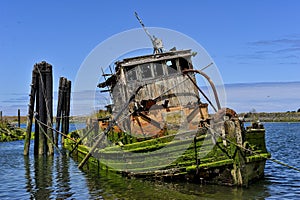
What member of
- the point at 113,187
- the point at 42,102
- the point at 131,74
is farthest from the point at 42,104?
the point at 113,187

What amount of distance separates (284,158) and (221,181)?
1221cm

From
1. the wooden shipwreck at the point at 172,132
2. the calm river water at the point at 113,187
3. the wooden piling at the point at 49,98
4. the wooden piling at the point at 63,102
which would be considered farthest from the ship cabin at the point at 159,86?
the wooden piling at the point at 63,102

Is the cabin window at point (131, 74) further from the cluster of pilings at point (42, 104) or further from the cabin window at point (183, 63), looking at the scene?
the cluster of pilings at point (42, 104)

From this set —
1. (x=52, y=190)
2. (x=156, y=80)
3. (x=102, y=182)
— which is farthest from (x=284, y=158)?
(x=52, y=190)

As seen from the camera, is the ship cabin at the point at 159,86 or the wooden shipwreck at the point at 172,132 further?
the ship cabin at the point at 159,86

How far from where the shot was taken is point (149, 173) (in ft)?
53.3

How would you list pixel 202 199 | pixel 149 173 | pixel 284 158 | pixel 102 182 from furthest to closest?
1. pixel 284 158
2. pixel 102 182
3. pixel 149 173
4. pixel 202 199

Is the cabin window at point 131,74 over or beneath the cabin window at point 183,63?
beneath

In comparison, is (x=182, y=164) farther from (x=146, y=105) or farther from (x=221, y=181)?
(x=146, y=105)

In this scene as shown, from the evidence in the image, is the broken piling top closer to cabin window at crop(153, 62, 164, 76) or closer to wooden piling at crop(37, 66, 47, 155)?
wooden piling at crop(37, 66, 47, 155)

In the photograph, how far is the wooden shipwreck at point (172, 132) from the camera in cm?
1509

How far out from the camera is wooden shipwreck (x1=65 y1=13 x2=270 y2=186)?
49.5 ft

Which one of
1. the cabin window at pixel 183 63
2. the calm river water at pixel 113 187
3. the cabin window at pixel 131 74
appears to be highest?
the cabin window at pixel 183 63

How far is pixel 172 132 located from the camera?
53.7 feet
